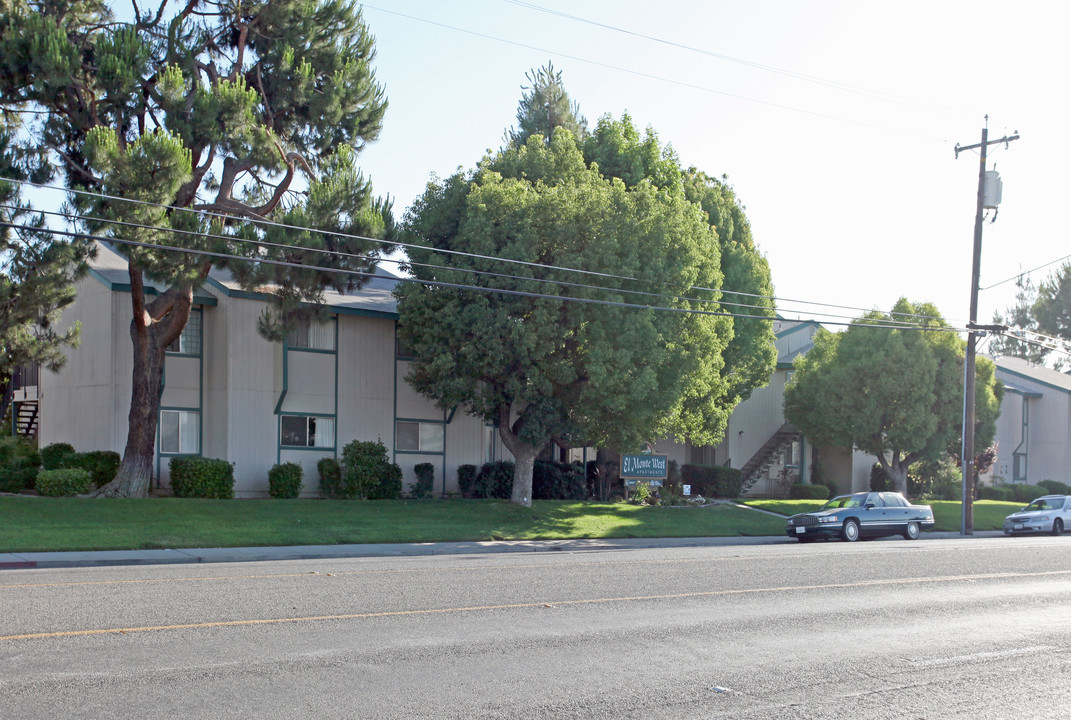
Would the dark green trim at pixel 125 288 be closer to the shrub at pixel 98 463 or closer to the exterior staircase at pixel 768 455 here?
the shrub at pixel 98 463

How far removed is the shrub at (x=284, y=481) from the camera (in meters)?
28.4

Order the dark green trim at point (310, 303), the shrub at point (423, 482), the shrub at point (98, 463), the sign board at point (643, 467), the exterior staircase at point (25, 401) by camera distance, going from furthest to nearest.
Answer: the exterior staircase at point (25, 401)
the sign board at point (643, 467)
the shrub at point (423, 482)
the dark green trim at point (310, 303)
the shrub at point (98, 463)

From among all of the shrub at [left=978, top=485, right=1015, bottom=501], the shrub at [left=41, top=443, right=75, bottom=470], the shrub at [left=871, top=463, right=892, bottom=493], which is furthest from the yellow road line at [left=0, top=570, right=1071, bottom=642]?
the shrub at [left=978, top=485, right=1015, bottom=501]

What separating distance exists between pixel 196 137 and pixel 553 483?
1676 centimetres

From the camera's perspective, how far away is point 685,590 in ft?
43.8

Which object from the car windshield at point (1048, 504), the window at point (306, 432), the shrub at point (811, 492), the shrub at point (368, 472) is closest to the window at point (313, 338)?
the window at point (306, 432)

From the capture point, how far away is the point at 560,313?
2784 cm

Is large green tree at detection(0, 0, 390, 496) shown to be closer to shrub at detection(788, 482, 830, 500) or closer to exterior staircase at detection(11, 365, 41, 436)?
exterior staircase at detection(11, 365, 41, 436)

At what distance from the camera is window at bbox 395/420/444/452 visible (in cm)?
3216

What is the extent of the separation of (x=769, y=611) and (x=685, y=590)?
1840 mm

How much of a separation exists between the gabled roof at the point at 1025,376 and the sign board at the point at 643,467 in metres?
30.9

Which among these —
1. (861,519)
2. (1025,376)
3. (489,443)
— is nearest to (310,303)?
(489,443)

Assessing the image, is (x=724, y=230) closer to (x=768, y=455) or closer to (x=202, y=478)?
(x=768, y=455)

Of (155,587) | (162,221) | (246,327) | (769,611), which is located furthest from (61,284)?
(769,611)
